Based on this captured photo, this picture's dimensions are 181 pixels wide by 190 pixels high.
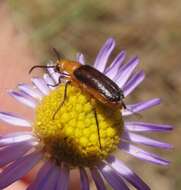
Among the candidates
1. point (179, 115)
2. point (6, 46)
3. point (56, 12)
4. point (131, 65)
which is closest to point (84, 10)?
point (56, 12)

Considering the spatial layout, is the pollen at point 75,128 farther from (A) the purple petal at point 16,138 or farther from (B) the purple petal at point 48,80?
(B) the purple petal at point 48,80

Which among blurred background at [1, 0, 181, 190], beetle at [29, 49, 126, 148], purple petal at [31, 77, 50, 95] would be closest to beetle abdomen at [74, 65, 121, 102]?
beetle at [29, 49, 126, 148]

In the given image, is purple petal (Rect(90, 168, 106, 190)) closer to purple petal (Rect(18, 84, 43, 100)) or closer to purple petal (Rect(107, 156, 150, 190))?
purple petal (Rect(107, 156, 150, 190))

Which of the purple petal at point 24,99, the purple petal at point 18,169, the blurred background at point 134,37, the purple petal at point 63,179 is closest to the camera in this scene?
the purple petal at point 18,169

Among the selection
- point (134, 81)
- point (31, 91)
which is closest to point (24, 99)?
point (31, 91)

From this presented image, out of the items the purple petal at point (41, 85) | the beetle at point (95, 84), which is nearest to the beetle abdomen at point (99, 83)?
the beetle at point (95, 84)

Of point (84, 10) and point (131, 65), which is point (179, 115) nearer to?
point (84, 10)
